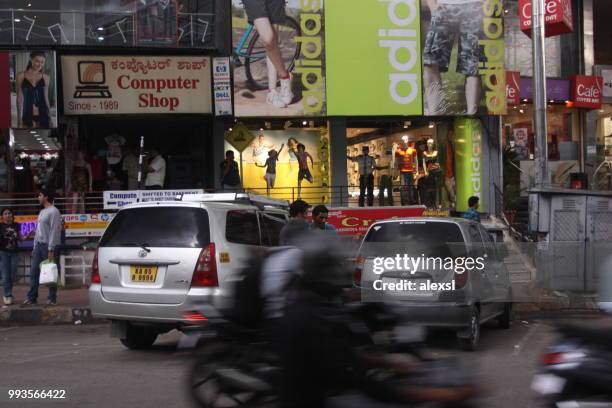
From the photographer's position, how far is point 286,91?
19641 millimetres

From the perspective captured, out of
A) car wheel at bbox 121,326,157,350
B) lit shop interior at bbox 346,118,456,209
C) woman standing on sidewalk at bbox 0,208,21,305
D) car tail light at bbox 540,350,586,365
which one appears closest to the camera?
car tail light at bbox 540,350,586,365

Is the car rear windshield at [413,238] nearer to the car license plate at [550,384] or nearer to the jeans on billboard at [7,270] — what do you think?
the car license plate at [550,384]

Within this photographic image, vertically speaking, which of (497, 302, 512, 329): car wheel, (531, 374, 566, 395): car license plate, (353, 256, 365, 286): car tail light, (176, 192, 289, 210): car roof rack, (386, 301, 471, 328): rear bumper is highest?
(176, 192, 289, 210): car roof rack

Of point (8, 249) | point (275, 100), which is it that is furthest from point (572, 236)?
point (8, 249)

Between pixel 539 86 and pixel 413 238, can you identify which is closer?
pixel 413 238

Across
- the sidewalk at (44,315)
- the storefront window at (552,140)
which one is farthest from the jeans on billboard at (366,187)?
the sidewalk at (44,315)

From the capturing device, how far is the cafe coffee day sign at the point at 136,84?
746 inches

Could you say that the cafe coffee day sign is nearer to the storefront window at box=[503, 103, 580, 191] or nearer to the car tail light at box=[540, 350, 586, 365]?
the storefront window at box=[503, 103, 580, 191]

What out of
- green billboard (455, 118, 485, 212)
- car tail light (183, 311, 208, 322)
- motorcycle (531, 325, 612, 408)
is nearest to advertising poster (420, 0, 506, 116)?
green billboard (455, 118, 485, 212)

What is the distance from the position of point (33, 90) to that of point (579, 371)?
16611 millimetres

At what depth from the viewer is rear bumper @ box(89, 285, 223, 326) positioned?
7953mm

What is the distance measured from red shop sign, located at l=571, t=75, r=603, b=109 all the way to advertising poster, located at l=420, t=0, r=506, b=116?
622 centimetres

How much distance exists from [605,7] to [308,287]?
1099 inches

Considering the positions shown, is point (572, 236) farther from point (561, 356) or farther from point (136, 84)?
point (136, 84)
